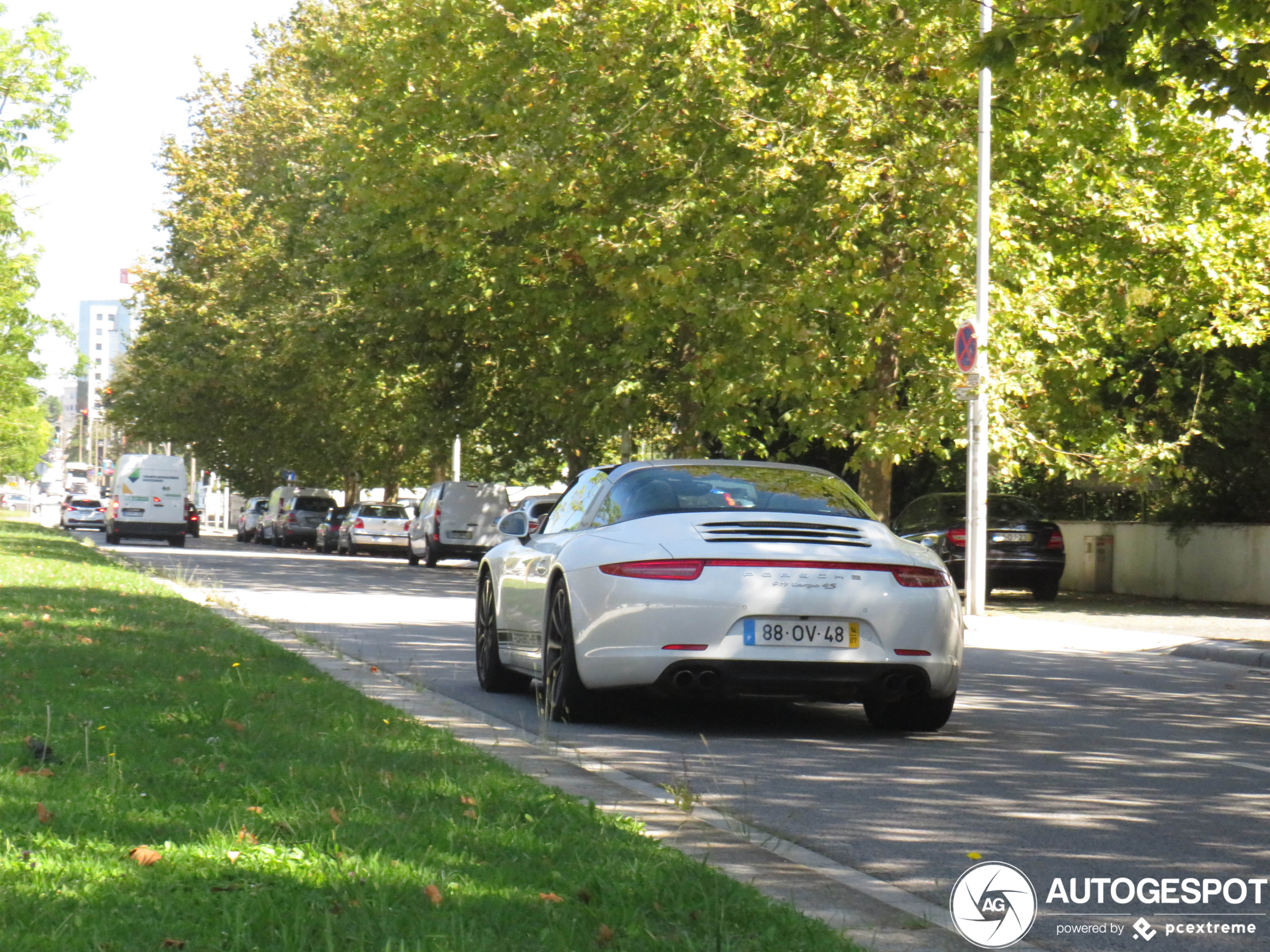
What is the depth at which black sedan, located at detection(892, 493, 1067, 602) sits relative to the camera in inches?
989

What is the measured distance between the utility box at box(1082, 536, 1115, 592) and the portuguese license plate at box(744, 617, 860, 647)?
21422 millimetres

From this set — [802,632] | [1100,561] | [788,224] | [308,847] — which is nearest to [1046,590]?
[1100,561]

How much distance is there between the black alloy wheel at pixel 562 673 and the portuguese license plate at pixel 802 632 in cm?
103

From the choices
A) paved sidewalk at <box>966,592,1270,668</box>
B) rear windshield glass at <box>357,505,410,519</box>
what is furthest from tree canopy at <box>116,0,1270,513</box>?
rear windshield glass at <box>357,505,410,519</box>

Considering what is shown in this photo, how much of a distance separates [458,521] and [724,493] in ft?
100

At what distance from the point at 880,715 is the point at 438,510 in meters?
30.8

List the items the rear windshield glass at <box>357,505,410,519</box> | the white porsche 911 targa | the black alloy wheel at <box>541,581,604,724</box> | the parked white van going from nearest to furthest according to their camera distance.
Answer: the white porsche 911 targa < the black alloy wheel at <box>541,581,604,724</box> < the parked white van < the rear windshield glass at <box>357,505,410,519</box>

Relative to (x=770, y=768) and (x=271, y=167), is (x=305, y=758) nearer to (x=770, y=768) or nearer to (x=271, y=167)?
(x=770, y=768)

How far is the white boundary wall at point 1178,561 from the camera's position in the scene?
2409 cm

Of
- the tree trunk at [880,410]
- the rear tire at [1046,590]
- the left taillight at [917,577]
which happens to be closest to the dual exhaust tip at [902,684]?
the left taillight at [917,577]

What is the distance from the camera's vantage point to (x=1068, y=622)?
20484 millimetres

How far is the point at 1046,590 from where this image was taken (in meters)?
25.9

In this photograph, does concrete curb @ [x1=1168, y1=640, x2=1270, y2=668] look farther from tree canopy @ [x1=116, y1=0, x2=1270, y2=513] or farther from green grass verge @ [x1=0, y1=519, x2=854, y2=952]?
green grass verge @ [x1=0, y1=519, x2=854, y2=952]

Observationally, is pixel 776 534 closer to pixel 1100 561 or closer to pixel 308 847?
pixel 308 847
